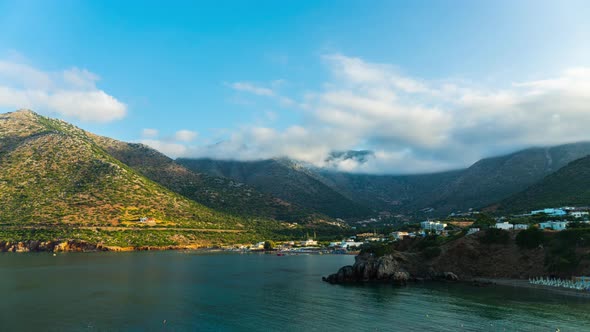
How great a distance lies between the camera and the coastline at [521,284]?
6402 centimetres

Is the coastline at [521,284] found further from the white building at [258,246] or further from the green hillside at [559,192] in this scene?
the white building at [258,246]

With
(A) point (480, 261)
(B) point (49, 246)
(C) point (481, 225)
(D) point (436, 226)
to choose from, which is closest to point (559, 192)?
(D) point (436, 226)

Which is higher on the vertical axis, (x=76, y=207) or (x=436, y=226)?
(x=76, y=207)

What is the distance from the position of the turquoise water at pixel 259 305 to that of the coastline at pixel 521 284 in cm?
341

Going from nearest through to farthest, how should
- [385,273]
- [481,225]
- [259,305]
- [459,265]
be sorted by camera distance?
1. [259,305]
2. [385,273]
3. [459,265]
4. [481,225]

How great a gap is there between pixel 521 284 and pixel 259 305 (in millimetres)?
51975

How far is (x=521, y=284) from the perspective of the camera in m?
74.4

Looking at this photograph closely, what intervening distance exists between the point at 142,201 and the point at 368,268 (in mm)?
141052

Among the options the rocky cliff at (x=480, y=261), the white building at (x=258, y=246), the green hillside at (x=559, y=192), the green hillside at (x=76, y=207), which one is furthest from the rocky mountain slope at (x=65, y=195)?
the green hillside at (x=559, y=192)

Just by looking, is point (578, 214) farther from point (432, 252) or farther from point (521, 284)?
point (521, 284)

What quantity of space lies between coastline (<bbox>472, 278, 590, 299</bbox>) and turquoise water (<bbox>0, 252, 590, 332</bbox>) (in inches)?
134

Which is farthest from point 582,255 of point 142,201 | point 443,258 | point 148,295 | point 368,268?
point 142,201

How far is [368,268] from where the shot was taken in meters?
86.0

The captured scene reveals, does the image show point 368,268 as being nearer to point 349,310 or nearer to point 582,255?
point 349,310
